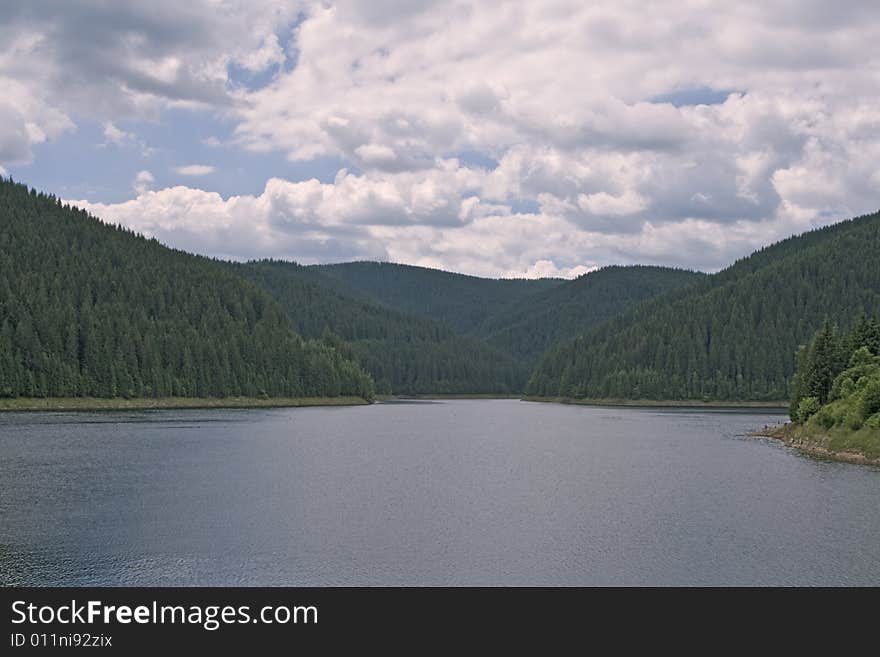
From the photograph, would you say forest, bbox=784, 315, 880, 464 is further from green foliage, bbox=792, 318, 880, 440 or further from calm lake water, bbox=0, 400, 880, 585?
calm lake water, bbox=0, 400, 880, 585

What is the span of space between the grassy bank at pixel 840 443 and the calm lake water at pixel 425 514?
3.10 m

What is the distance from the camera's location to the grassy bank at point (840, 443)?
90938 millimetres

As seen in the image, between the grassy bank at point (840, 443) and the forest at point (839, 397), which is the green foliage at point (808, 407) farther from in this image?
the grassy bank at point (840, 443)

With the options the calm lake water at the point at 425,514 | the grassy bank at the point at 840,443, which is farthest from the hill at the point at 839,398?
the calm lake water at the point at 425,514

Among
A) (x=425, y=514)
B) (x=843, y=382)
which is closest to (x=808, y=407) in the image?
(x=843, y=382)

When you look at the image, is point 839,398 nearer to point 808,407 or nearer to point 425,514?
point 808,407

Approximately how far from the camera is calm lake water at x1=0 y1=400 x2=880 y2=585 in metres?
47.2

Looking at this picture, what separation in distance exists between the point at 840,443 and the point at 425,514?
184 feet

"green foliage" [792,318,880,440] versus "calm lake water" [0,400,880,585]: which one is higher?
"green foliage" [792,318,880,440]

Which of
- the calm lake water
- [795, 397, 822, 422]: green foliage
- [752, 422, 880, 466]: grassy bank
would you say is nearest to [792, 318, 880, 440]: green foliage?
[795, 397, 822, 422]: green foliage

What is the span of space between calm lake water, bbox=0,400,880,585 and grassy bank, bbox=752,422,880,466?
3.10 metres

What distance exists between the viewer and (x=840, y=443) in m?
98.6
